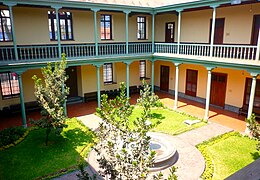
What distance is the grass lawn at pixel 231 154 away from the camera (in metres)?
9.18

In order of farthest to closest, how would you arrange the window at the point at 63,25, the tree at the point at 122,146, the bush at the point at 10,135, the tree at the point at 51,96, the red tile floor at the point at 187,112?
the window at the point at 63,25 < the red tile floor at the point at 187,112 < the bush at the point at 10,135 < the tree at the point at 51,96 < the tree at the point at 122,146

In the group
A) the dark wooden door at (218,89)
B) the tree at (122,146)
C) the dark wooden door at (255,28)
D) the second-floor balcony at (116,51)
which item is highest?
the dark wooden door at (255,28)

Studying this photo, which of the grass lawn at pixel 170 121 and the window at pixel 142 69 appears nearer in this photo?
the grass lawn at pixel 170 121

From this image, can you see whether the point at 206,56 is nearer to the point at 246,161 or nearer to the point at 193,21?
the point at 193,21

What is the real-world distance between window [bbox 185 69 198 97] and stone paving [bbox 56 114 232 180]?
508cm

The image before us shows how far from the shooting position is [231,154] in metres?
10.3

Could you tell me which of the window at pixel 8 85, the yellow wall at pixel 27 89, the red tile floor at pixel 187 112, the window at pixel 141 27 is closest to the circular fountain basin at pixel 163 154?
the red tile floor at pixel 187 112

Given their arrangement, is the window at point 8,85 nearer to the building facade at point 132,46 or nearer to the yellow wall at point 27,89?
the building facade at point 132,46

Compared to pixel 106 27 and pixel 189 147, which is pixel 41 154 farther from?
pixel 106 27

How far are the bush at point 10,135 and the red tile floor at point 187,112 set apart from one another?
1.51 metres

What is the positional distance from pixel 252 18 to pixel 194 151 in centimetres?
918

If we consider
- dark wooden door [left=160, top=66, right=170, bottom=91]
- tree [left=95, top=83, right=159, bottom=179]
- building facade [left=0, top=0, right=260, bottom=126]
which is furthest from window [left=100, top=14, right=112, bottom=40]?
tree [left=95, top=83, right=159, bottom=179]

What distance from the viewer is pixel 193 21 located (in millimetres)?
17484

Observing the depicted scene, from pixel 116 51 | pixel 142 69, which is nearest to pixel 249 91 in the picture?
pixel 116 51
